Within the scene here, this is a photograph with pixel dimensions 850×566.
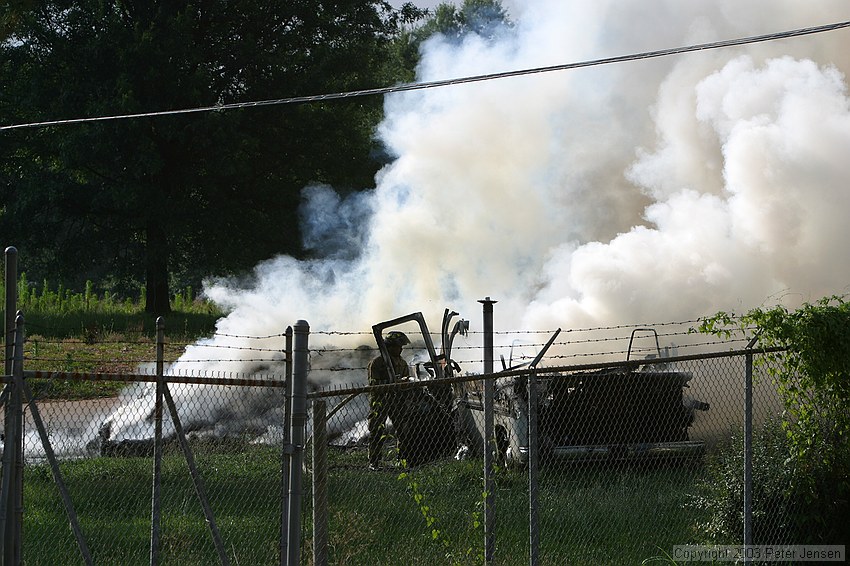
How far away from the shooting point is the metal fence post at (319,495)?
18.6ft

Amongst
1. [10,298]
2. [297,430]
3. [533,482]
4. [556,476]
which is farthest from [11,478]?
[556,476]

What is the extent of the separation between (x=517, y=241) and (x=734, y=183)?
5628mm

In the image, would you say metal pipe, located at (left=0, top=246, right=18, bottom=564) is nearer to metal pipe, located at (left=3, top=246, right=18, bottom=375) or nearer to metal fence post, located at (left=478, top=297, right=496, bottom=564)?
metal pipe, located at (left=3, top=246, right=18, bottom=375)

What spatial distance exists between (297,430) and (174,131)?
22.6m

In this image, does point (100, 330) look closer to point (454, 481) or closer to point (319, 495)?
point (454, 481)

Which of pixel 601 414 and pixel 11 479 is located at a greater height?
pixel 601 414

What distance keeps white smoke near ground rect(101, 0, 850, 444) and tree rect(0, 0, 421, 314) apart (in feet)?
6.39

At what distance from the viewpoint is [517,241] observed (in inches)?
911

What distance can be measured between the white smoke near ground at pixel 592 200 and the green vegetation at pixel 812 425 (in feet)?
28.8

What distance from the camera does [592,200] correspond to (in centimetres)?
2205

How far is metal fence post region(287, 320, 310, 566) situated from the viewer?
16.6 ft

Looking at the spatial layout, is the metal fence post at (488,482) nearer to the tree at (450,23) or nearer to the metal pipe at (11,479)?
the metal pipe at (11,479)

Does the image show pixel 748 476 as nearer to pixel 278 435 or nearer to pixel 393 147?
pixel 278 435

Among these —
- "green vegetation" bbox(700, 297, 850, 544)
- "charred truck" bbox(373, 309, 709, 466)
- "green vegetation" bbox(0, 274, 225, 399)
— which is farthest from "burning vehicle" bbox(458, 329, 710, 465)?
"green vegetation" bbox(0, 274, 225, 399)
